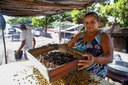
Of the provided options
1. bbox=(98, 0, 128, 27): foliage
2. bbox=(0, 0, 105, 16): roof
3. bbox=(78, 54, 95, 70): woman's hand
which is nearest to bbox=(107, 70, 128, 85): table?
bbox=(0, 0, 105, 16): roof

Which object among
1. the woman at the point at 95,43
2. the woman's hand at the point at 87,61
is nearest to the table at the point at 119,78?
the woman at the point at 95,43

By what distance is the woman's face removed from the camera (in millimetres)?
2072

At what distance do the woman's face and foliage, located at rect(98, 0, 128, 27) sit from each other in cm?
679

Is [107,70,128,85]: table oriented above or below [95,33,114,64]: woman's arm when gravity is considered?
below

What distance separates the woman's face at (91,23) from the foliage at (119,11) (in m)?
6.79

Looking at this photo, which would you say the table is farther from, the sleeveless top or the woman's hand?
the woman's hand

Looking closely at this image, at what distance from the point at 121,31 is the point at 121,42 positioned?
827mm

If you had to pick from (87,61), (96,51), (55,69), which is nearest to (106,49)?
(96,51)

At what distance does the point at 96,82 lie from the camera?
1.81 m

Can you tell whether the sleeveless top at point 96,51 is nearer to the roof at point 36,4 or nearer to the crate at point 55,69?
the crate at point 55,69

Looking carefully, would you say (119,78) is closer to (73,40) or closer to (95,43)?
(73,40)

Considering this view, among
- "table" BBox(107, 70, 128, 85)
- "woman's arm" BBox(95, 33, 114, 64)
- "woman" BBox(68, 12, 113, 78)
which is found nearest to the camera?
"woman's arm" BBox(95, 33, 114, 64)

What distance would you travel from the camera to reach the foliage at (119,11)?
827cm

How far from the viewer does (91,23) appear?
2.10 meters
